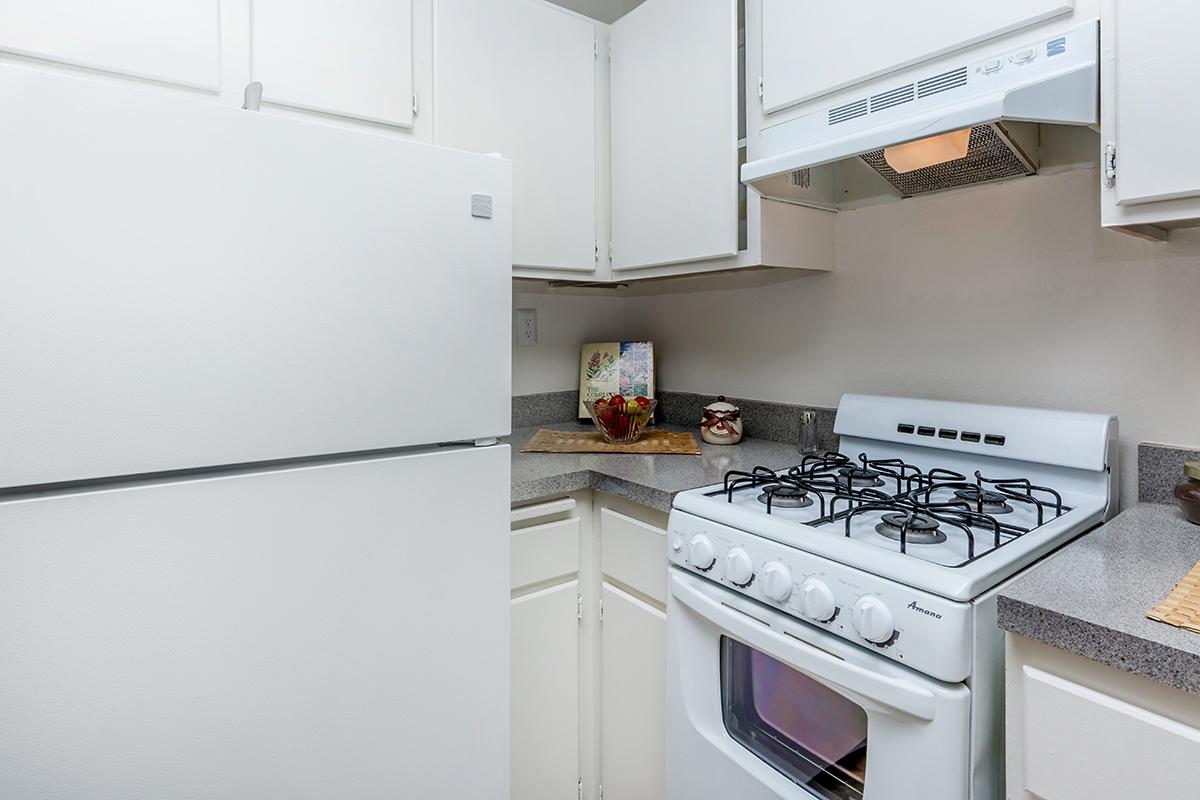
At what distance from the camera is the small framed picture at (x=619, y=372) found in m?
2.09

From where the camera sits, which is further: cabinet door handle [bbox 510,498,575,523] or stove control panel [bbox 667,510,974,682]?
cabinet door handle [bbox 510,498,575,523]

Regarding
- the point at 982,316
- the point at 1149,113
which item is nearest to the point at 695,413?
the point at 982,316

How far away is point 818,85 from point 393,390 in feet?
3.46

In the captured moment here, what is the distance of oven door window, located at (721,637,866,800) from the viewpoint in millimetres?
1039

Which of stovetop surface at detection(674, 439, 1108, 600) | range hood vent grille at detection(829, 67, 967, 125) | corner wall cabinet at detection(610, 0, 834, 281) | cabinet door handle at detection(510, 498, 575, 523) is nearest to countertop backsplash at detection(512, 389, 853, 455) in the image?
stovetop surface at detection(674, 439, 1108, 600)

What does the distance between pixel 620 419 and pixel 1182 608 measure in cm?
123

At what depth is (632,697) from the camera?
1464mm

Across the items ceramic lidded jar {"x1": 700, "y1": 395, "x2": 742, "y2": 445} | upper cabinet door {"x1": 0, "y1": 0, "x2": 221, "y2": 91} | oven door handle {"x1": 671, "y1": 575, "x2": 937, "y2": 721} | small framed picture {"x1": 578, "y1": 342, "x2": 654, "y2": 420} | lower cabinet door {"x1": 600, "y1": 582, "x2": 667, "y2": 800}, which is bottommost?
lower cabinet door {"x1": 600, "y1": 582, "x2": 667, "y2": 800}

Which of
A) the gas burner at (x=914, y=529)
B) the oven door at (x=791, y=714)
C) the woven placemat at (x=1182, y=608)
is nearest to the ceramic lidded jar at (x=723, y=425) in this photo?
the oven door at (x=791, y=714)

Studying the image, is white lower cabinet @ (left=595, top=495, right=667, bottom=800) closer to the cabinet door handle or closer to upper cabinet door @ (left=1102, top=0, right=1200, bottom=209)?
the cabinet door handle

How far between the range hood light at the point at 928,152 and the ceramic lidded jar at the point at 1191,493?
67 centimetres

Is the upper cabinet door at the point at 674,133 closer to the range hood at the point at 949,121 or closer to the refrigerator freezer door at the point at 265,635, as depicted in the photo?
the range hood at the point at 949,121

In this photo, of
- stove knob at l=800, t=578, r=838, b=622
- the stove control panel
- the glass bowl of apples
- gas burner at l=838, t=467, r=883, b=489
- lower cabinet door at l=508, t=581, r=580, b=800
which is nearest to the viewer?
the stove control panel

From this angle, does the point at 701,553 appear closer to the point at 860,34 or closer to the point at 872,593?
the point at 872,593
